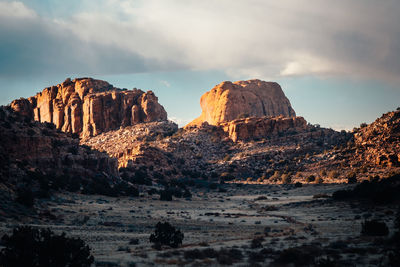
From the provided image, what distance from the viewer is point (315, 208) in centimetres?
3081

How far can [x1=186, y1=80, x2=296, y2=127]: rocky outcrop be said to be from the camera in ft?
390

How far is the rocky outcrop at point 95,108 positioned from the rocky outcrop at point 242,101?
675 inches

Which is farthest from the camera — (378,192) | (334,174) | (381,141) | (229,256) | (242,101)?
(242,101)

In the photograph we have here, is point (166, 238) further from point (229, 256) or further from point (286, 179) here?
point (286, 179)

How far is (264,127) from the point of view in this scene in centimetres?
8962

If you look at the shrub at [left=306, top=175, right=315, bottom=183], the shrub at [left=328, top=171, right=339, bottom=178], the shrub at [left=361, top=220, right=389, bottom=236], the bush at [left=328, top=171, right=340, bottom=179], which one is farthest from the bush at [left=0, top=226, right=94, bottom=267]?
the shrub at [left=306, top=175, right=315, bottom=183]

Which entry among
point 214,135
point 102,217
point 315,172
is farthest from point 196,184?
point 102,217

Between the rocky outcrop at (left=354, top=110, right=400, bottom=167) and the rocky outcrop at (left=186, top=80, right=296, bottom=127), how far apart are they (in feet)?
171

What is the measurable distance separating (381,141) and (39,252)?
61.2m

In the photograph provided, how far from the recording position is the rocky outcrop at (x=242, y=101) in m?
119

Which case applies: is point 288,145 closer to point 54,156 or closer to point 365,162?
point 365,162

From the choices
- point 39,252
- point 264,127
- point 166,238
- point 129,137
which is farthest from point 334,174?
point 129,137

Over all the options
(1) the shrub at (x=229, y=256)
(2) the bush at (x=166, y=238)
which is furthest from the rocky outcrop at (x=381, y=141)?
(2) the bush at (x=166, y=238)

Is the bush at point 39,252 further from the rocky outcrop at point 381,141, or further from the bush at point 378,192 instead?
the rocky outcrop at point 381,141
